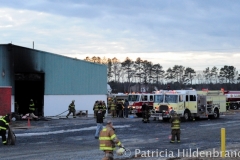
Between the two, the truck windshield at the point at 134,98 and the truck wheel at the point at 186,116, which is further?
the truck windshield at the point at 134,98

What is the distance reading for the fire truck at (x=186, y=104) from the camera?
107ft

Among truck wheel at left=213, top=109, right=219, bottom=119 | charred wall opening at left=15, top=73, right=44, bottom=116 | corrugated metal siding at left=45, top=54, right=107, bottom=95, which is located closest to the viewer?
truck wheel at left=213, top=109, right=219, bottom=119

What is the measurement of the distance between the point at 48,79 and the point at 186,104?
13.0 m

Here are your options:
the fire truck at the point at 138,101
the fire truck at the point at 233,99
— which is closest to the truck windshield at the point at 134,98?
the fire truck at the point at 138,101

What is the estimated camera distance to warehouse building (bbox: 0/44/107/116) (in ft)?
119

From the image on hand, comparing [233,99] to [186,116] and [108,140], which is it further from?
[108,140]

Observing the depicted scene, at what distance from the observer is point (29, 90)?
4088 centimetres

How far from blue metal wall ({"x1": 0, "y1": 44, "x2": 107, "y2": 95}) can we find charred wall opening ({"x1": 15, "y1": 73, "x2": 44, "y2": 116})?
1.70 ft

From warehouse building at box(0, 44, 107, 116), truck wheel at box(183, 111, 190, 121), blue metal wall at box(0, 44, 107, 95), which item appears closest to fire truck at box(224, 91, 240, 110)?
blue metal wall at box(0, 44, 107, 95)

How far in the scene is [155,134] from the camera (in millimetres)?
23625

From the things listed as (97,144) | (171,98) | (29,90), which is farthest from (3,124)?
(29,90)

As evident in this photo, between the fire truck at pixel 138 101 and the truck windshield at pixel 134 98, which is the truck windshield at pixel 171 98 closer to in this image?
the fire truck at pixel 138 101

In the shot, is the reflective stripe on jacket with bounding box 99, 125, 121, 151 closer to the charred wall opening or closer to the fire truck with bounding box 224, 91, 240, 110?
the charred wall opening

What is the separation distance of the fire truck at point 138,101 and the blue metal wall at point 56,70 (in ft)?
13.1
